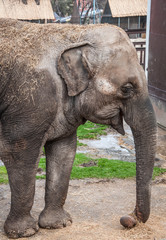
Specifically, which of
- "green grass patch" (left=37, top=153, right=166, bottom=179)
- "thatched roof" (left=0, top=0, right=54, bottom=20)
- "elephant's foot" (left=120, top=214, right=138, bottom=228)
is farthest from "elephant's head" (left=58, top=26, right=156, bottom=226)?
"thatched roof" (left=0, top=0, right=54, bottom=20)

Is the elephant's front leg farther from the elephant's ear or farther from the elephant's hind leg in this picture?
the elephant's ear

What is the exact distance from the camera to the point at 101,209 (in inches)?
244

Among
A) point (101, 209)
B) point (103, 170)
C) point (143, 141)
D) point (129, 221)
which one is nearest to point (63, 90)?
point (143, 141)

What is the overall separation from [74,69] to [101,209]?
2257 millimetres

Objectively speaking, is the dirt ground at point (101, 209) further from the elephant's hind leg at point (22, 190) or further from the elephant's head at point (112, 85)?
the elephant's head at point (112, 85)

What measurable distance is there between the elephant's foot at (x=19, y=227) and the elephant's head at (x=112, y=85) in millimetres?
1269

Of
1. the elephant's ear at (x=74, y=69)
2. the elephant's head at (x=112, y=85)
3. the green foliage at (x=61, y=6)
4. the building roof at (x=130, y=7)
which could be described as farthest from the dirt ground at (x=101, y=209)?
the green foliage at (x=61, y=6)

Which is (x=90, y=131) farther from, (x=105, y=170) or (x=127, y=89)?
(x=127, y=89)

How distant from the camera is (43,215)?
559 cm

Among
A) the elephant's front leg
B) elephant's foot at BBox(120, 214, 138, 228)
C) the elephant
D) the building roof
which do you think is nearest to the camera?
the elephant

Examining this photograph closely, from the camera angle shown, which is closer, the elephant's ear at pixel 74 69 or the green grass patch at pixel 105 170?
the elephant's ear at pixel 74 69

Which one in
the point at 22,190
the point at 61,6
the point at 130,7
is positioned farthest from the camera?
the point at 61,6

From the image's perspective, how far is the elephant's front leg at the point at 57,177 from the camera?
545 cm

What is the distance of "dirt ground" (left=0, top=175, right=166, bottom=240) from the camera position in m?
5.26
